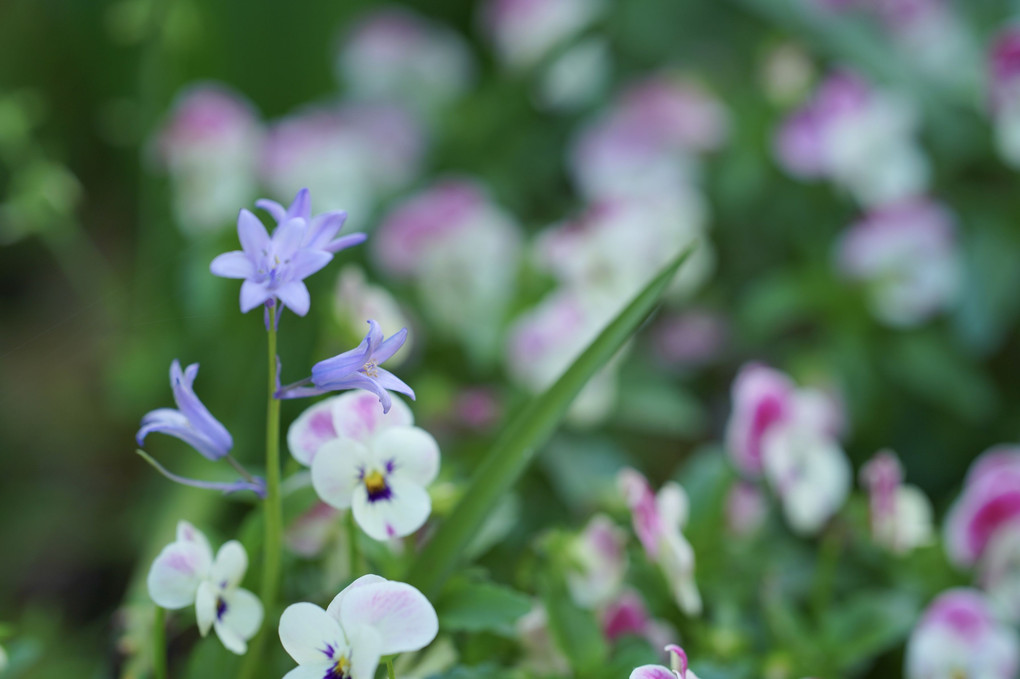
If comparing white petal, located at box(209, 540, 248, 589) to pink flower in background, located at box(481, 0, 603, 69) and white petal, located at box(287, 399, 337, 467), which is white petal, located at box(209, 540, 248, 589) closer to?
white petal, located at box(287, 399, 337, 467)

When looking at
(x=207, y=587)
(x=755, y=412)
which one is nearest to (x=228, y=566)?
(x=207, y=587)

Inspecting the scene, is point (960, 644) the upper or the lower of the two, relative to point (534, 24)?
lower

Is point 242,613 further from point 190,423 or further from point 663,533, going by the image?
point 663,533

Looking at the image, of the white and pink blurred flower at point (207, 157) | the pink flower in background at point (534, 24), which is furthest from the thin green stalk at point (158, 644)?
the pink flower in background at point (534, 24)

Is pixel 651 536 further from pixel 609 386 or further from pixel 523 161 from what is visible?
pixel 523 161

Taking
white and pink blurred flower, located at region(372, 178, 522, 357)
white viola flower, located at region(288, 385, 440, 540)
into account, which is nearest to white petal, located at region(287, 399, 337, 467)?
white viola flower, located at region(288, 385, 440, 540)

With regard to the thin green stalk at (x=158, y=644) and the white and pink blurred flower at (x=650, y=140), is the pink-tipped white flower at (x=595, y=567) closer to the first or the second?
the thin green stalk at (x=158, y=644)
